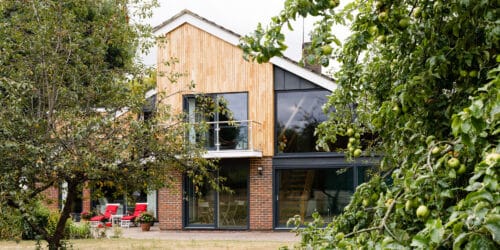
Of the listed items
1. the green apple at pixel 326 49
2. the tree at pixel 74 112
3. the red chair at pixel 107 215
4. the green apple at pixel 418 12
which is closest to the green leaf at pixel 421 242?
the green apple at pixel 326 49

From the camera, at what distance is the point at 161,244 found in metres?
14.5

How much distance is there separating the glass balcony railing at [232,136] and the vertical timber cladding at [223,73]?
180 millimetres

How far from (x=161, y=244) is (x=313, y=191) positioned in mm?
5741

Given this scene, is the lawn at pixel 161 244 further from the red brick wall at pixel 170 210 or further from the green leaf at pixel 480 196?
the green leaf at pixel 480 196

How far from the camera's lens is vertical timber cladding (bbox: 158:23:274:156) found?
61.1 feet

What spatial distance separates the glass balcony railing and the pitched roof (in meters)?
2.08

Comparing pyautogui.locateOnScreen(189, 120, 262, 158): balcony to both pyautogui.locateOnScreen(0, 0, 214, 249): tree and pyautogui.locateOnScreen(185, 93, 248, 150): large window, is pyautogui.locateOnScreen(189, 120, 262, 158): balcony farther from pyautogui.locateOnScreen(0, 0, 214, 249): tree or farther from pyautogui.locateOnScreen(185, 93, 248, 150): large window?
pyautogui.locateOnScreen(0, 0, 214, 249): tree

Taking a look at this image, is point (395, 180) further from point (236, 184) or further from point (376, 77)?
point (236, 184)

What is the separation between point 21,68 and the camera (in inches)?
307

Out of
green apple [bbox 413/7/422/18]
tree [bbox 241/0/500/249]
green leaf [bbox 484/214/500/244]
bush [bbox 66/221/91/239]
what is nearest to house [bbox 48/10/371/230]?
bush [bbox 66/221/91/239]

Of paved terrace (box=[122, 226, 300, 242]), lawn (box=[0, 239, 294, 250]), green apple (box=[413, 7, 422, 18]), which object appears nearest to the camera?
green apple (box=[413, 7, 422, 18])

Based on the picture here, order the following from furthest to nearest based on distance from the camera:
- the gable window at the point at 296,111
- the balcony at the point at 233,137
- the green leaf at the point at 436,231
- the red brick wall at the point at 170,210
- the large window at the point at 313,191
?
the red brick wall at the point at 170,210
the balcony at the point at 233,137
the gable window at the point at 296,111
the large window at the point at 313,191
the green leaf at the point at 436,231

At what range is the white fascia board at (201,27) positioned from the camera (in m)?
18.9

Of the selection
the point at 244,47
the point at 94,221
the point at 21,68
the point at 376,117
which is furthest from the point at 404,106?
the point at 94,221
